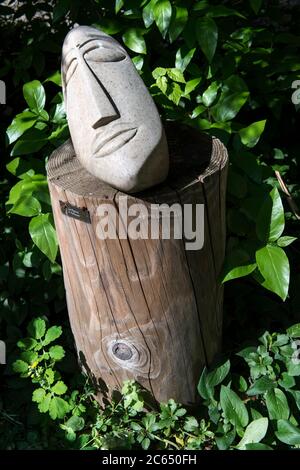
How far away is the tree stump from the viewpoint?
6.91ft

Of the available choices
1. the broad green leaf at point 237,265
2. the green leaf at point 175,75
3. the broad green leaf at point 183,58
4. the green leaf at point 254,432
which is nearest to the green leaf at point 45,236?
the broad green leaf at point 237,265

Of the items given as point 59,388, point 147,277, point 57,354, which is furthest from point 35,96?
point 59,388

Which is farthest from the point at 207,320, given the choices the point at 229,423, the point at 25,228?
the point at 25,228

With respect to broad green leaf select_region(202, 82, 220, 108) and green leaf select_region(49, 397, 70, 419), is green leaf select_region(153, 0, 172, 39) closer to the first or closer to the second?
broad green leaf select_region(202, 82, 220, 108)

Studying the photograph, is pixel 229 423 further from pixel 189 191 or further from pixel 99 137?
pixel 99 137

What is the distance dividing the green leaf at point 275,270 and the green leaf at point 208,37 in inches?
32.4

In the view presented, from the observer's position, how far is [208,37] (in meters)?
2.49

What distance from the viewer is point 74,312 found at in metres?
2.52

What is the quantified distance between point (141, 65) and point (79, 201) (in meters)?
0.92

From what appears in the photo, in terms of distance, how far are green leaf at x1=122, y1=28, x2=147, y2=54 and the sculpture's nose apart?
634 mm

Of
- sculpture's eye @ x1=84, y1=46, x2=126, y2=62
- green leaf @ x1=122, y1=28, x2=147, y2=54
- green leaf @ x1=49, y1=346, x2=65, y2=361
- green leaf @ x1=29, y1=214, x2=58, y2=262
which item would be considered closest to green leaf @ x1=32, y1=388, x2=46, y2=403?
green leaf @ x1=49, y1=346, x2=65, y2=361

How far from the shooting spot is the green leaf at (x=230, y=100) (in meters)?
2.62

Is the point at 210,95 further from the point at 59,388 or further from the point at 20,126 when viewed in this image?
the point at 59,388

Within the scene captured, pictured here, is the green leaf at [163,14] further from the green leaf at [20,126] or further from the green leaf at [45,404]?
the green leaf at [45,404]
